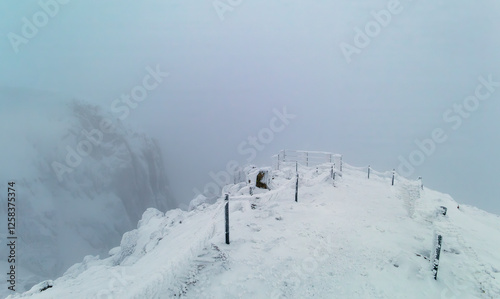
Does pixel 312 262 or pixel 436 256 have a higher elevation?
pixel 436 256

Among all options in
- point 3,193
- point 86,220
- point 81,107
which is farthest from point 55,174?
point 81,107

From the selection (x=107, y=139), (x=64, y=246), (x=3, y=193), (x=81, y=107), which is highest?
(x=81, y=107)

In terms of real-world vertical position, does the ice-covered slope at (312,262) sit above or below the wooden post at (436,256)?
below

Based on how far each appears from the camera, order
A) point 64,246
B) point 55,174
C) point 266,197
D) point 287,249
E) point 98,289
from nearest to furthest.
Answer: point 98,289 < point 287,249 < point 266,197 < point 64,246 < point 55,174

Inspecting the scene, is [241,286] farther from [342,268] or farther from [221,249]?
[342,268]

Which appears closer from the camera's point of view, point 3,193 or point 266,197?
point 266,197

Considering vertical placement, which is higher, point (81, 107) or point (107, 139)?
point (81, 107)

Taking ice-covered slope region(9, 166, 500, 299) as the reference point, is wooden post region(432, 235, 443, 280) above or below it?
above

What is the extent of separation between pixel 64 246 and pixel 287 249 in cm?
4155

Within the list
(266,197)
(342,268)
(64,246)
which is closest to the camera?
(342,268)

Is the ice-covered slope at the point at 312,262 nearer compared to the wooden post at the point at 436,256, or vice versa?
the ice-covered slope at the point at 312,262

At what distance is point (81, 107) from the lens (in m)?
57.4

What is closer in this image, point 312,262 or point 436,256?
point 436,256

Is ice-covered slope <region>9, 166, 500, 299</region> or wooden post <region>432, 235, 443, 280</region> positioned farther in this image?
wooden post <region>432, 235, 443, 280</region>
